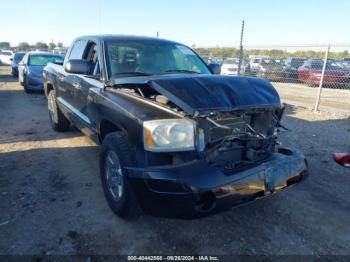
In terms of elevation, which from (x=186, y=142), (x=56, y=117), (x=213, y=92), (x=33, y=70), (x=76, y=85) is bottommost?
(x=56, y=117)

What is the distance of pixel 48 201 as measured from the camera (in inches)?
139

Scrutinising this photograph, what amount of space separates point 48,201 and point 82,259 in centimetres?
119

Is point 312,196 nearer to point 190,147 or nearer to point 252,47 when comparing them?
point 190,147

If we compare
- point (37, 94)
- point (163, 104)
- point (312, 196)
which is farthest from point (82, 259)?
point (37, 94)

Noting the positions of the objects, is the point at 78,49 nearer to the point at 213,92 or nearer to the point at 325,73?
the point at 213,92

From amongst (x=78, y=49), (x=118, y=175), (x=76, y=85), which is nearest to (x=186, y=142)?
(x=118, y=175)

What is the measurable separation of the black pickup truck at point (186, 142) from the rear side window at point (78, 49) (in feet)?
3.33

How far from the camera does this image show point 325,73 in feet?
39.4

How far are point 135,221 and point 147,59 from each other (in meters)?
1.98

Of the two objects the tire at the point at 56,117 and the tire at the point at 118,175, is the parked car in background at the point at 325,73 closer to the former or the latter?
the tire at the point at 56,117

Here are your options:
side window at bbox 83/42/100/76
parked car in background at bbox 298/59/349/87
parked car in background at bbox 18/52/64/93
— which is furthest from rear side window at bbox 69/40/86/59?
parked car in background at bbox 298/59/349/87

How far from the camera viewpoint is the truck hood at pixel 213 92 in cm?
261

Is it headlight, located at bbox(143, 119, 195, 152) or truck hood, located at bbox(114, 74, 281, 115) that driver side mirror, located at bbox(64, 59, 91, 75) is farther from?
headlight, located at bbox(143, 119, 195, 152)

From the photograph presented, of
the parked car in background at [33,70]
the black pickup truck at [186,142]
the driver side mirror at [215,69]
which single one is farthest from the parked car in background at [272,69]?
the black pickup truck at [186,142]
